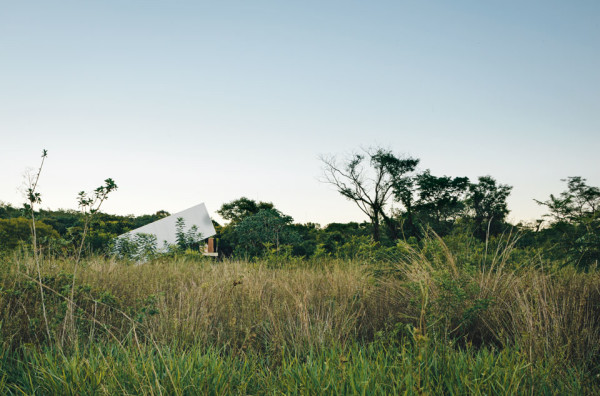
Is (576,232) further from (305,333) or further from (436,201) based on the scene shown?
(436,201)

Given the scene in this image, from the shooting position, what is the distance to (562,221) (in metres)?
4.41

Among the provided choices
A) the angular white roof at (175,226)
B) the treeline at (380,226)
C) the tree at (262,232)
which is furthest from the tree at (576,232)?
the angular white roof at (175,226)

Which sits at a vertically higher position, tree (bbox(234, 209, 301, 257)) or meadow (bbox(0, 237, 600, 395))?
tree (bbox(234, 209, 301, 257))

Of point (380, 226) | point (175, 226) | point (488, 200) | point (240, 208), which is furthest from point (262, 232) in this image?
point (488, 200)

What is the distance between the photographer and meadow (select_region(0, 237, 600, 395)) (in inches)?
86.6

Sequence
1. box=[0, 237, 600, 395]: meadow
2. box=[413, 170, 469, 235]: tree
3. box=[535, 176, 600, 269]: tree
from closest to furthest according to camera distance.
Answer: box=[0, 237, 600, 395]: meadow
box=[535, 176, 600, 269]: tree
box=[413, 170, 469, 235]: tree

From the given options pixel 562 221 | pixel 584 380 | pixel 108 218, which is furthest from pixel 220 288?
pixel 108 218

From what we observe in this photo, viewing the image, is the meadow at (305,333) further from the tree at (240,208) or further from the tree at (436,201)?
the tree at (436,201)

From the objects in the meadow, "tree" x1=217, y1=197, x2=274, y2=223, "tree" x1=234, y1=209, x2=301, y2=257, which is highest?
"tree" x1=217, y1=197, x2=274, y2=223

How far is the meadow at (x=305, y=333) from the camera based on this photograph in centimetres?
220

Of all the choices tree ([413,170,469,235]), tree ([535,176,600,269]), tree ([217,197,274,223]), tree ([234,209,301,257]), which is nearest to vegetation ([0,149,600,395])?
tree ([535,176,600,269])

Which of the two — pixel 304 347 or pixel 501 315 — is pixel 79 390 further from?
pixel 501 315

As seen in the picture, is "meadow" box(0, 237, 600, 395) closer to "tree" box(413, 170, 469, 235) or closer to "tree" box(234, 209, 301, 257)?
"tree" box(234, 209, 301, 257)

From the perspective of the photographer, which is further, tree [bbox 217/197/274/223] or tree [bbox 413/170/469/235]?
tree [bbox 413/170/469/235]
